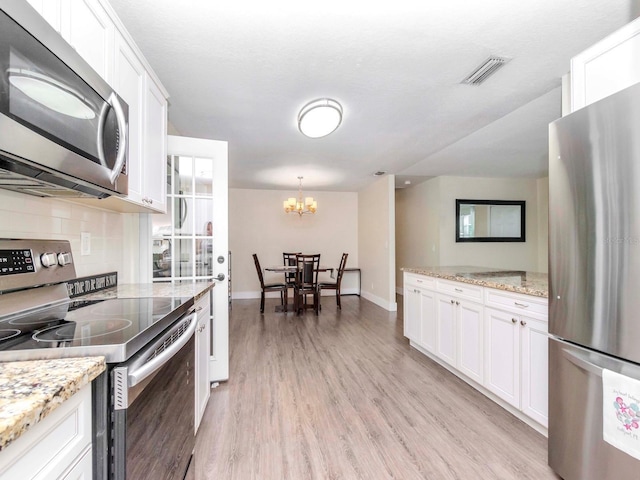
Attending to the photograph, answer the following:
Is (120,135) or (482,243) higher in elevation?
(120,135)

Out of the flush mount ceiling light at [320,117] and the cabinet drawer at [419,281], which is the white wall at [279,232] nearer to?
the cabinet drawer at [419,281]

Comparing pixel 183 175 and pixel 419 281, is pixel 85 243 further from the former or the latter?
pixel 419 281

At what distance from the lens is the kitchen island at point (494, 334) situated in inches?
68.5

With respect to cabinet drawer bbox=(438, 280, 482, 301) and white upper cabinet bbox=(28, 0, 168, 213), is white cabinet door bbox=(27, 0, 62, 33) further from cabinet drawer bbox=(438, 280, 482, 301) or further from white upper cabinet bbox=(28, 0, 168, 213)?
cabinet drawer bbox=(438, 280, 482, 301)

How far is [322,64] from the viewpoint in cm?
184

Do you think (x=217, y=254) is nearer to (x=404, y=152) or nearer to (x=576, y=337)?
(x=576, y=337)

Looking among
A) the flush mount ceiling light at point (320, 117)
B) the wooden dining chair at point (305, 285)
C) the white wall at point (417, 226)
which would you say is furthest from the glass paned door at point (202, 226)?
the white wall at point (417, 226)

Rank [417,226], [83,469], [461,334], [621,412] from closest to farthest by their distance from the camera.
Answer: [83,469] < [621,412] < [461,334] < [417,226]

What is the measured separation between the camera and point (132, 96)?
5.14 feet

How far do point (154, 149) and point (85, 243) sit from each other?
0.68 meters

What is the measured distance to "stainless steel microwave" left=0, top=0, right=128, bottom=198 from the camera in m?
0.75

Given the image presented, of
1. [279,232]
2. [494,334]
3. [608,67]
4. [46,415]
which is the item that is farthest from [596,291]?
[279,232]

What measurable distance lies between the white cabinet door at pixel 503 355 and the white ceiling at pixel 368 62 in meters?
1.65

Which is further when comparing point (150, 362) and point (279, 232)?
point (279, 232)
